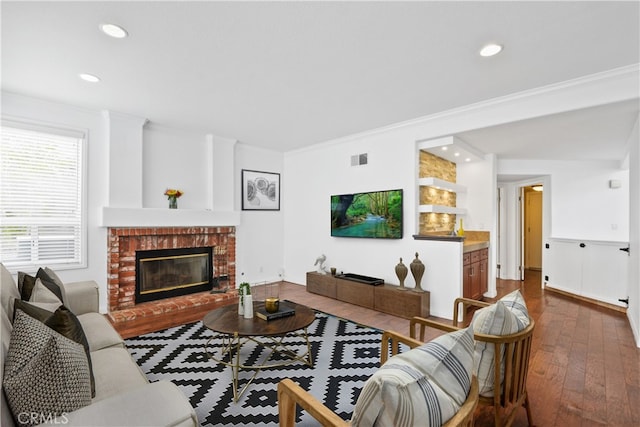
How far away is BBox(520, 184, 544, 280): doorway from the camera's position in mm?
8258

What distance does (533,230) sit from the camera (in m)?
8.41

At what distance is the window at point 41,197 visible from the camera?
359 cm

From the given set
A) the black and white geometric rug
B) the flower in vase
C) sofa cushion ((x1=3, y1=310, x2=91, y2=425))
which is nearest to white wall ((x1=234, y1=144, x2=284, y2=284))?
the flower in vase

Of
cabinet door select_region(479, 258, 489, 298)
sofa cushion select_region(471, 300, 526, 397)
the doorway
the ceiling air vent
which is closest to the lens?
sofa cushion select_region(471, 300, 526, 397)

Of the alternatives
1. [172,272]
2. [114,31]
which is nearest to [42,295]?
[114,31]

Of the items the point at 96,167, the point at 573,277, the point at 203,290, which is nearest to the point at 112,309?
the point at 203,290

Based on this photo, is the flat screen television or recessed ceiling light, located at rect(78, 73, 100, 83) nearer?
recessed ceiling light, located at rect(78, 73, 100, 83)

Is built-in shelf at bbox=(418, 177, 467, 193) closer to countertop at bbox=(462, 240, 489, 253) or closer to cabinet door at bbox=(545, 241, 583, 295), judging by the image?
countertop at bbox=(462, 240, 489, 253)

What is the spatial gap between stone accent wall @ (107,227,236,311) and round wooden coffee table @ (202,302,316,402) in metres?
1.90

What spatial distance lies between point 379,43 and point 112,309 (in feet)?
14.6

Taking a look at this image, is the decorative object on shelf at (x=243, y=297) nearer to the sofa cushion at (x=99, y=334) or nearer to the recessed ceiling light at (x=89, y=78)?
the sofa cushion at (x=99, y=334)

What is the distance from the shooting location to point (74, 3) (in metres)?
2.05

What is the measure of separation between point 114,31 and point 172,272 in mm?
3462

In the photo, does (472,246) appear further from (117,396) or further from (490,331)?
(117,396)
